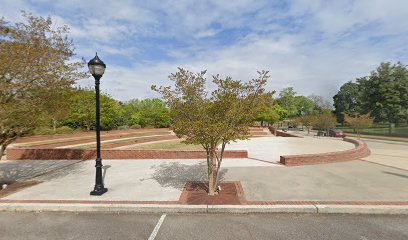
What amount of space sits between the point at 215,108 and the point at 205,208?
278 centimetres

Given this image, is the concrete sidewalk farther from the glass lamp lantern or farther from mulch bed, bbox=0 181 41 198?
the glass lamp lantern

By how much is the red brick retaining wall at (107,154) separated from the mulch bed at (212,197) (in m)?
4.54

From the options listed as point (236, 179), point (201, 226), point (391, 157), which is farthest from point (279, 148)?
point (201, 226)

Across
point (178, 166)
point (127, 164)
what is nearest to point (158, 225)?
point (178, 166)

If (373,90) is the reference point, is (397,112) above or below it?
below

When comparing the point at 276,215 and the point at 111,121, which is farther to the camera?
the point at 111,121

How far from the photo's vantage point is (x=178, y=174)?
926 centimetres

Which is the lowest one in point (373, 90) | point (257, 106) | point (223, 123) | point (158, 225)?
point (158, 225)

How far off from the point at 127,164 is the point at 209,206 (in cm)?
699

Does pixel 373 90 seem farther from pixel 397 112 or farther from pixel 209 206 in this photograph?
pixel 209 206

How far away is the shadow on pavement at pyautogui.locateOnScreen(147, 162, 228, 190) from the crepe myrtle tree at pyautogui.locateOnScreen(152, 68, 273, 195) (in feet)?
8.58

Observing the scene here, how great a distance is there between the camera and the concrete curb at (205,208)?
18.6 ft

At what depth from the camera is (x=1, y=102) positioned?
6.23 m

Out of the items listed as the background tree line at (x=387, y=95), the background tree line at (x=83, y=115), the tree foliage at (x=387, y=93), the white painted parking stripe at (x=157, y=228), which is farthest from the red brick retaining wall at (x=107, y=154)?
the tree foliage at (x=387, y=93)
